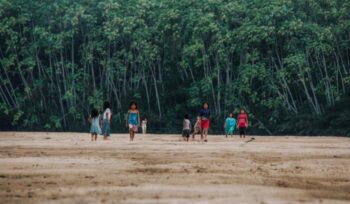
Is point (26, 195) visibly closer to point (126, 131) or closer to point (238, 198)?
point (238, 198)

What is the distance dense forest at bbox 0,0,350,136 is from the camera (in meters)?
46.4

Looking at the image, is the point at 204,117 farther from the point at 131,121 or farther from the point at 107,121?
the point at 107,121

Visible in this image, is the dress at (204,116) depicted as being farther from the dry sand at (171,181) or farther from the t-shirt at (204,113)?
the dry sand at (171,181)

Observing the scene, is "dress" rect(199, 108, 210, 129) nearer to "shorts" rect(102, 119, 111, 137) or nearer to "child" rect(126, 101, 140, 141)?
"child" rect(126, 101, 140, 141)

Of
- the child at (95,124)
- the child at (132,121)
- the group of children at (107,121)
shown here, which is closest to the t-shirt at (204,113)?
the group of children at (107,121)

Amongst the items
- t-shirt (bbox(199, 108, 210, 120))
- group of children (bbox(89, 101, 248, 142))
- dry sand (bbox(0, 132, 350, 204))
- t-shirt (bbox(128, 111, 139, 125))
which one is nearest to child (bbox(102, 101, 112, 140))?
group of children (bbox(89, 101, 248, 142))

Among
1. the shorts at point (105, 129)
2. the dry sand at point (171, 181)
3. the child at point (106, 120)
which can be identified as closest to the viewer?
the dry sand at point (171, 181)

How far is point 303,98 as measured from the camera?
5034 centimetres

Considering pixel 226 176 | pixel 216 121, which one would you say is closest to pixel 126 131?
pixel 216 121

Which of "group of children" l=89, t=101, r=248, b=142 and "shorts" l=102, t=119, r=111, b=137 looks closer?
"group of children" l=89, t=101, r=248, b=142

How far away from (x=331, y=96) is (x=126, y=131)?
1242 centimetres

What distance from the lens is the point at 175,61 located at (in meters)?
52.4

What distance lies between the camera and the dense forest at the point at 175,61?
46.4m

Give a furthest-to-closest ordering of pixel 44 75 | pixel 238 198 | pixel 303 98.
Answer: pixel 44 75 → pixel 303 98 → pixel 238 198
